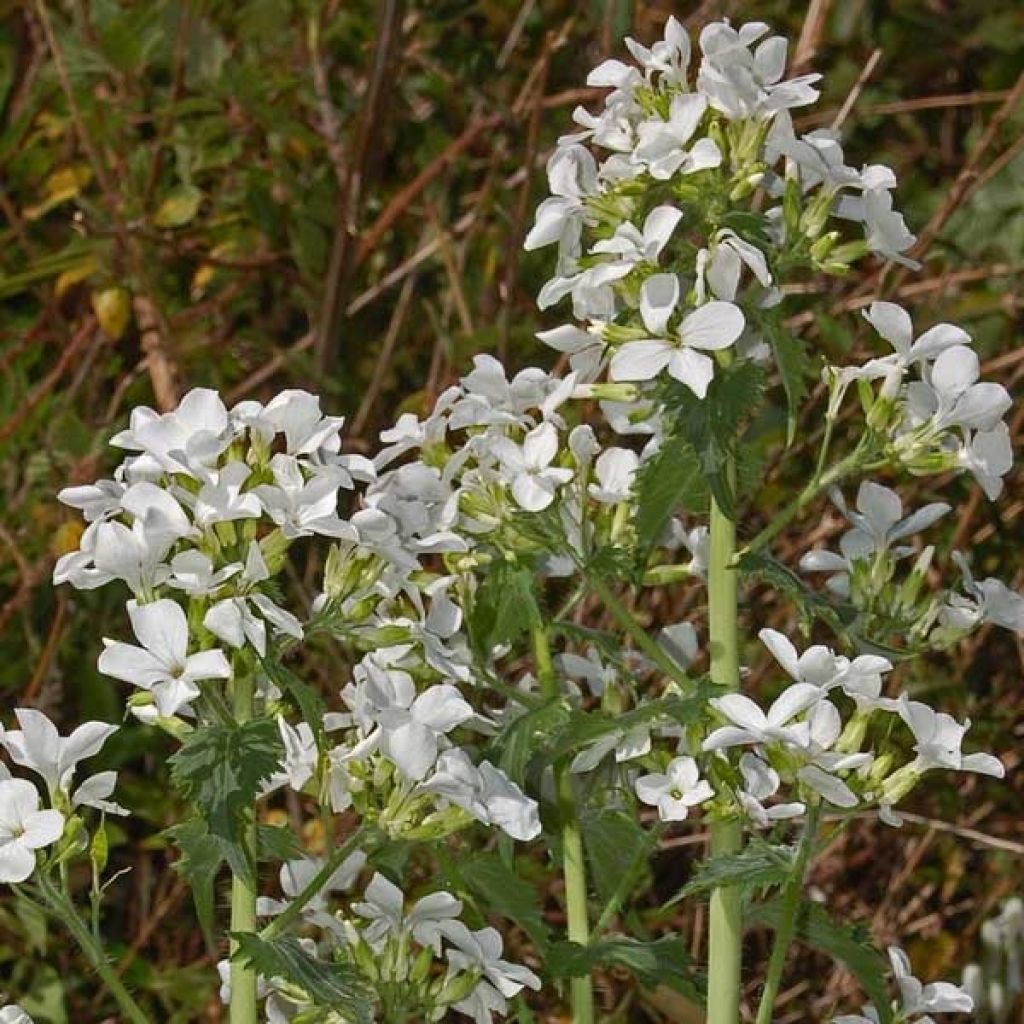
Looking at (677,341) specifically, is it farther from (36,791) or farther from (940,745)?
(36,791)

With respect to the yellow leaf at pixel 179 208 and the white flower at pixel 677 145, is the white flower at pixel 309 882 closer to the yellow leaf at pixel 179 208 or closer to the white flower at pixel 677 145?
the white flower at pixel 677 145

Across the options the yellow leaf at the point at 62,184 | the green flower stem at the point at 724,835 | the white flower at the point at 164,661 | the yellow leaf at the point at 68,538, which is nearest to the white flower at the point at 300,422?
the white flower at the point at 164,661

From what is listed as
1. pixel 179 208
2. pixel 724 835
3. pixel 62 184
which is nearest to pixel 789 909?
pixel 724 835

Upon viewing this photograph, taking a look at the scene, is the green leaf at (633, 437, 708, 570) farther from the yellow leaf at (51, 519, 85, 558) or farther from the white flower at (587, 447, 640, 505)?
the yellow leaf at (51, 519, 85, 558)

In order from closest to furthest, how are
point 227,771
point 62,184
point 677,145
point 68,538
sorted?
point 227,771
point 677,145
point 68,538
point 62,184

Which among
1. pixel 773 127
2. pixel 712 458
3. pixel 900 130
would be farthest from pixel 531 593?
pixel 900 130

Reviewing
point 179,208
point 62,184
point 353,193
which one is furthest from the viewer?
point 62,184
